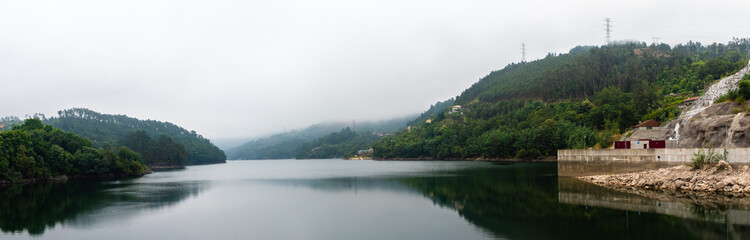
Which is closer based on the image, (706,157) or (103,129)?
(706,157)

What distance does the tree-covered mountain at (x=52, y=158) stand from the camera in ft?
189

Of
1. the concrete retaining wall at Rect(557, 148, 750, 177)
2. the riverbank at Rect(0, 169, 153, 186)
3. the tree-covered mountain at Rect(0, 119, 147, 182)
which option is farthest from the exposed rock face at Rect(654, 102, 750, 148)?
the riverbank at Rect(0, 169, 153, 186)

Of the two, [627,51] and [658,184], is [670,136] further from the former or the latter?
[627,51]

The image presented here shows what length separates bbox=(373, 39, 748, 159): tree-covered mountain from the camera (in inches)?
3612

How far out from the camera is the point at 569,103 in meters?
123

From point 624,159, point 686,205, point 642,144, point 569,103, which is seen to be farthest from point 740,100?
point 569,103

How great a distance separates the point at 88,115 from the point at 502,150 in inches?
6671

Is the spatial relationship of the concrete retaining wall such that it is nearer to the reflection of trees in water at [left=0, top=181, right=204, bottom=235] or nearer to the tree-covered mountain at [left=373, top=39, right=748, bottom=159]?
the tree-covered mountain at [left=373, top=39, right=748, bottom=159]

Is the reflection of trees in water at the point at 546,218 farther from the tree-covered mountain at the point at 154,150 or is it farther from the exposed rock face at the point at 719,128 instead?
the tree-covered mountain at the point at 154,150

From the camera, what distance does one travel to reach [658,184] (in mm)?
36500

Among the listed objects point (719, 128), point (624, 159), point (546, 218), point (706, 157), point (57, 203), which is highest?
point (719, 128)

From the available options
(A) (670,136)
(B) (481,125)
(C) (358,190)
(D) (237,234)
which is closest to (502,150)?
(B) (481,125)

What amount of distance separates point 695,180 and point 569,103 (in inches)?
3680

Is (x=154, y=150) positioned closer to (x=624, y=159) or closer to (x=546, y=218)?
(x=624, y=159)
